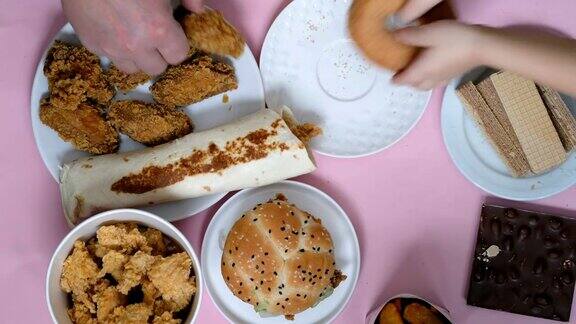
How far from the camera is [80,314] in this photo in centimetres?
100

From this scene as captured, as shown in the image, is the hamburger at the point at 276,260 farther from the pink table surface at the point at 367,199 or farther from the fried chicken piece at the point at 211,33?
the fried chicken piece at the point at 211,33

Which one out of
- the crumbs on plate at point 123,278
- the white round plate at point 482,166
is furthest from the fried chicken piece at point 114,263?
the white round plate at point 482,166

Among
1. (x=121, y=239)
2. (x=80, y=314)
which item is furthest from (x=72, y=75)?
(x=80, y=314)

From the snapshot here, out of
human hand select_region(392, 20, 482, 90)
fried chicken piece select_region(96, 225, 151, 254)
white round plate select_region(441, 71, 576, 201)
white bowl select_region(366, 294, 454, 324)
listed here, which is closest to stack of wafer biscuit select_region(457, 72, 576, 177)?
white round plate select_region(441, 71, 576, 201)

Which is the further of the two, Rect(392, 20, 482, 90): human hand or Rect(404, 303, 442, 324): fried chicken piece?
Rect(404, 303, 442, 324): fried chicken piece

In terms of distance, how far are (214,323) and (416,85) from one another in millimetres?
590

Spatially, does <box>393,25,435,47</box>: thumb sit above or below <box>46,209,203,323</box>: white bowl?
above

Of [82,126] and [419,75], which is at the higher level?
[419,75]

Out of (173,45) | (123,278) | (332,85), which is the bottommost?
(123,278)

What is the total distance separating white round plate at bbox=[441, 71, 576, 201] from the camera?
1.15 metres

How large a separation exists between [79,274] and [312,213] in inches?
17.0

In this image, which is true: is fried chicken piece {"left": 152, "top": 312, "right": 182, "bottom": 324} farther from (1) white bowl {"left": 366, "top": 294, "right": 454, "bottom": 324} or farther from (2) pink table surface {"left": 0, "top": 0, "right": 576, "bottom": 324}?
(1) white bowl {"left": 366, "top": 294, "right": 454, "bottom": 324}

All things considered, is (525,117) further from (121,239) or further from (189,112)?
(121,239)

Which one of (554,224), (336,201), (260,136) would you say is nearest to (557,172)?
(554,224)
